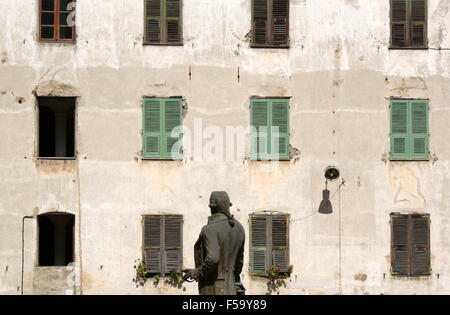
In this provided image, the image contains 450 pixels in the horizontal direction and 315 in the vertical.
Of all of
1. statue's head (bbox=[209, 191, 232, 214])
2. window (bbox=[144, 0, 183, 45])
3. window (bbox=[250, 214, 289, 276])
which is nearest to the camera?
statue's head (bbox=[209, 191, 232, 214])

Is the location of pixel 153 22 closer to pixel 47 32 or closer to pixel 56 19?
pixel 56 19

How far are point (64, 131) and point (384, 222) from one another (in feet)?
28.4

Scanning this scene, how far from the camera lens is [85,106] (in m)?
25.9

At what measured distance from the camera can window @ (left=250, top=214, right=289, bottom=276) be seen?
25891 mm

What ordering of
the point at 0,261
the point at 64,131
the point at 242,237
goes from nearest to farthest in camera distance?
the point at 242,237 → the point at 0,261 → the point at 64,131

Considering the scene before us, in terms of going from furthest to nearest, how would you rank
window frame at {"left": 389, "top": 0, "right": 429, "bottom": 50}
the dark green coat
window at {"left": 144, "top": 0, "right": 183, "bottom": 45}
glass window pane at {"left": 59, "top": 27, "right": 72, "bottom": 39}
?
window frame at {"left": 389, "top": 0, "right": 429, "bottom": 50} → glass window pane at {"left": 59, "top": 27, "right": 72, "bottom": 39} → window at {"left": 144, "top": 0, "right": 183, "bottom": 45} → the dark green coat

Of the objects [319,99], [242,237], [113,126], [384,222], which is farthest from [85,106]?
[242,237]

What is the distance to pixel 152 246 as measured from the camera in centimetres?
2572

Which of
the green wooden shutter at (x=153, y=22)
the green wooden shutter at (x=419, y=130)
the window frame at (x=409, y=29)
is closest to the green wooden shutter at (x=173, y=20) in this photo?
the green wooden shutter at (x=153, y=22)

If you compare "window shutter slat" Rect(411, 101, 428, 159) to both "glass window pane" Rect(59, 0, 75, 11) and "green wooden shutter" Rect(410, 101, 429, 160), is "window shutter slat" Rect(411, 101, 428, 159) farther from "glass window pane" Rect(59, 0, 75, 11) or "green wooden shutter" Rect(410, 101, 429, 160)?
"glass window pane" Rect(59, 0, 75, 11)

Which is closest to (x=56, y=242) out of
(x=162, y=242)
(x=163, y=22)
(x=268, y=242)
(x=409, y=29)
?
(x=162, y=242)

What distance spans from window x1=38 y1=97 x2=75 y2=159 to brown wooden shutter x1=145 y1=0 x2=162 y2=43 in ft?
9.27

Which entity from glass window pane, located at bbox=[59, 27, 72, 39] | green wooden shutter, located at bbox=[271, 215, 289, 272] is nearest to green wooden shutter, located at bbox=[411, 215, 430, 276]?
green wooden shutter, located at bbox=[271, 215, 289, 272]

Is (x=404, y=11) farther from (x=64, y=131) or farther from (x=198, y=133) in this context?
(x=64, y=131)
